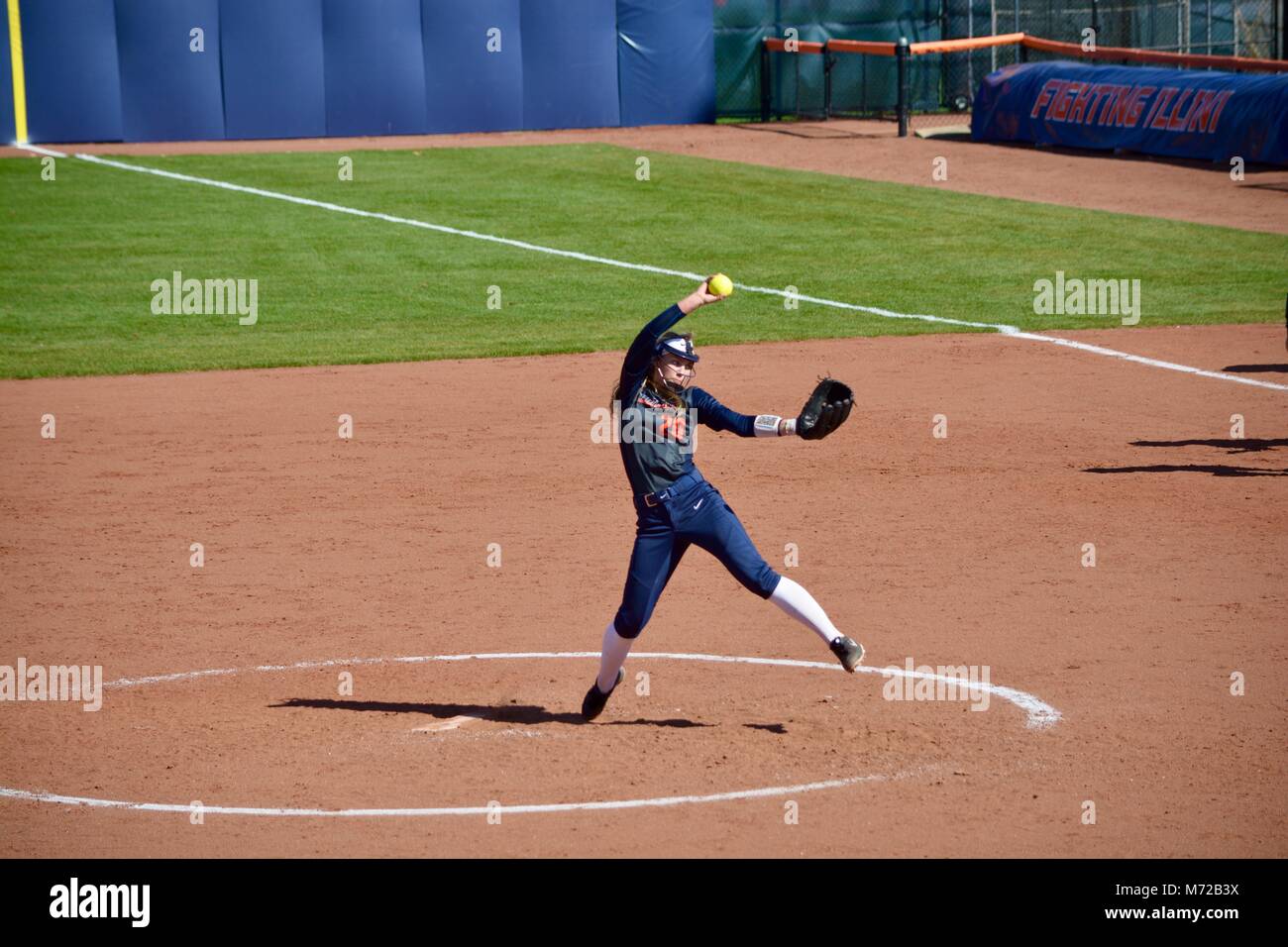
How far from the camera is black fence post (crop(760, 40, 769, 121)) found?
3744 cm

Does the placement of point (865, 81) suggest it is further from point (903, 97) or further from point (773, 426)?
point (773, 426)

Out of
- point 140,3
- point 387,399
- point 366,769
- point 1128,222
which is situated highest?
point 140,3

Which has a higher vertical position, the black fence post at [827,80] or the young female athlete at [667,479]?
the black fence post at [827,80]

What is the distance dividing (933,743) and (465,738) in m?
2.35

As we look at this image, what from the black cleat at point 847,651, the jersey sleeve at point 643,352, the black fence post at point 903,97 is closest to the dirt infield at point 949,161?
the black fence post at point 903,97

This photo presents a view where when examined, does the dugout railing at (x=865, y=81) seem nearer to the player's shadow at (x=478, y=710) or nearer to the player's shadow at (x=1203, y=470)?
the player's shadow at (x=1203, y=470)

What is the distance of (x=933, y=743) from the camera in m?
8.53

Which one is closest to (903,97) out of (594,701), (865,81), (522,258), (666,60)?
(865,81)

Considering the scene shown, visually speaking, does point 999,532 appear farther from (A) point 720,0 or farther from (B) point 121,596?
(A) point 720,0

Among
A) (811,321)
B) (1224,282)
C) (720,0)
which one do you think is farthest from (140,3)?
(1224,282)

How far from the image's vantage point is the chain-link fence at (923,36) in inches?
1459

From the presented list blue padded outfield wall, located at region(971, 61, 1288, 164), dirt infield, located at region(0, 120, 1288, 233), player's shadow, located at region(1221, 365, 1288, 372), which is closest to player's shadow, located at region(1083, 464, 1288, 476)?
player's shadow, located at region(1221, 365, 1288, 372)

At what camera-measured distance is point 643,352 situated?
8.48 meters

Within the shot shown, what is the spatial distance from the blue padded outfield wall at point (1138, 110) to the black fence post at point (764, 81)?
5593 millimetres
